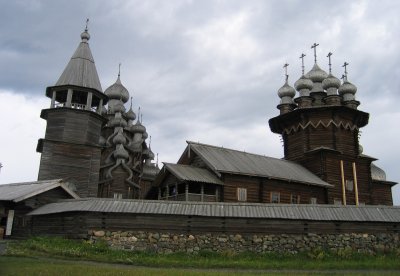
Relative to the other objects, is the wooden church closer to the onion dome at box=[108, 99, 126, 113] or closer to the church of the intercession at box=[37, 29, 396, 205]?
the church of the intercession at box=[37, 29, 396, 205]

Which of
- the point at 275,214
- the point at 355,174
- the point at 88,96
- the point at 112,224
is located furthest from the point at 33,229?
the point at 355,174

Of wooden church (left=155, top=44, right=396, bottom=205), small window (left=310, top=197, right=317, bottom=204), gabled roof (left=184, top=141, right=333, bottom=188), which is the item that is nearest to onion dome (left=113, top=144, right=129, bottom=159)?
wooden church (left=155, top=44, right=396, bottom=205)

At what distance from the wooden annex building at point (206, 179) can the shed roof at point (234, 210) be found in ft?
0.15

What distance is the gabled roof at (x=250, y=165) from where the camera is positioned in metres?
28.5

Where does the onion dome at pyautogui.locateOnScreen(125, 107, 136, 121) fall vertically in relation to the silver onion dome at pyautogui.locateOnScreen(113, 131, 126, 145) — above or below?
above

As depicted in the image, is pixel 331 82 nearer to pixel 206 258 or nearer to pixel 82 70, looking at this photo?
pixel 82 70

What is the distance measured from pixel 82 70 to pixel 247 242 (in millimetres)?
21290

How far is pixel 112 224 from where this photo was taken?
1931 centimetres

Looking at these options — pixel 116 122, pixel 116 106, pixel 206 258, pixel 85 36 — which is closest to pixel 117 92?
pixel 116 106

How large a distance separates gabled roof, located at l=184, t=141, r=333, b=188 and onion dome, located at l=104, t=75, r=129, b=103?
24.3 m

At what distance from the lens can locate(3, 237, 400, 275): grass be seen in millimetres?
16109

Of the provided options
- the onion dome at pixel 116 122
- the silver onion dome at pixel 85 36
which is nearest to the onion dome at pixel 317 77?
the silver onion dome at pixel 85 36

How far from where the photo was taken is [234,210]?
797 inches

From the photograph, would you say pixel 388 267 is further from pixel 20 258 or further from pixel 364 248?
pixel 20 258
